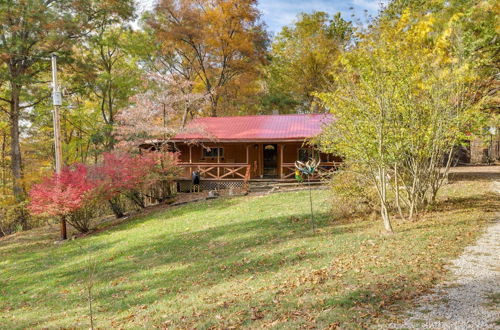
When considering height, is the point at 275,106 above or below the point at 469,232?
above

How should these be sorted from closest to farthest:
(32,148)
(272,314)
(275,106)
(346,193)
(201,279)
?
(272,314), (201,279), (346,193), (32,148), (275,106)

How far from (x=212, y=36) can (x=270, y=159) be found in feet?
43.7

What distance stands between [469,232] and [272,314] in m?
5.46

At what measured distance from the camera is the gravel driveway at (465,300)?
157 inches

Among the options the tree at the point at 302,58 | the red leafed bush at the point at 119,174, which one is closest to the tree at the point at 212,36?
the tree at the point at 302,58

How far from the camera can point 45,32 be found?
18.8 meters

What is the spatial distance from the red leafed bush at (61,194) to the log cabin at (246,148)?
695 cm

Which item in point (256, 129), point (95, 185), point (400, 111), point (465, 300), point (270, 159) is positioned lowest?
point (465, 300)

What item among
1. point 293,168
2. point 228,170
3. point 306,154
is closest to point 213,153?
point 228,170

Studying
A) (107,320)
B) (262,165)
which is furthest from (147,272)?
(262,165)

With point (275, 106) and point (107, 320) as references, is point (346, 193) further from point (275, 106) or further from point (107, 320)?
point (275, 106)

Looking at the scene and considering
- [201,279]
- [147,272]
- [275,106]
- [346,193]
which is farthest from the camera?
[275,106]

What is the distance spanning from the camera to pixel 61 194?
12.9 m

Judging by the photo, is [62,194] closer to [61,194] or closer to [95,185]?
[61,194]
